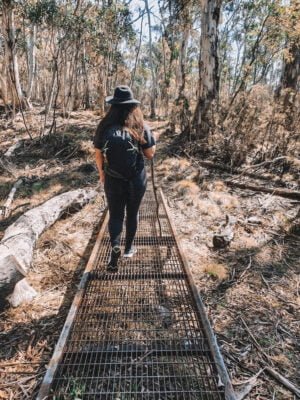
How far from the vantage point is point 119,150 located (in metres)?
2.82

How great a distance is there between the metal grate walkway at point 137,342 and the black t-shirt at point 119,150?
1232mm

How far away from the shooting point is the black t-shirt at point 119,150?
280 cm

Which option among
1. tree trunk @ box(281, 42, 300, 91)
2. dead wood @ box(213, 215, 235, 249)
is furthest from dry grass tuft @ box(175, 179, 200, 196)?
tree trunk @ box(281, 42, 300, 91)

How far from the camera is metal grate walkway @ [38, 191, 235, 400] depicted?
2.10 m

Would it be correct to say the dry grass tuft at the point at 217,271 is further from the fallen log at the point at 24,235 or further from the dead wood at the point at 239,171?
the dead wood at the point at 239,171

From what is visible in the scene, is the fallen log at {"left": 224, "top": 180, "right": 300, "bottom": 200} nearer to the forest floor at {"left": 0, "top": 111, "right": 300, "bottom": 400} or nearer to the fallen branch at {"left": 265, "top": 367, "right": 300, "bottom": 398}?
the forest floor at {"left": 0, "top": 111, "right": 300, "bottom": 400}

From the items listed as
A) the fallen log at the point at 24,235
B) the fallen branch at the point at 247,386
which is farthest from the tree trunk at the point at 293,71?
the fallen branch at the point at 247,386

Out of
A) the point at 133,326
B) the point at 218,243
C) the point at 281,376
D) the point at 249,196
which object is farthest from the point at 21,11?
the point at 281,376

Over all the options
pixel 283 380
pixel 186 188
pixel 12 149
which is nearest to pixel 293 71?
pixel 186 188

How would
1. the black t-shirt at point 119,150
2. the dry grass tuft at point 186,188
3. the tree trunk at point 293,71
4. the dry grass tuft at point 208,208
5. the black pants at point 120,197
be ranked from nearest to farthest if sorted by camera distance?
the black t-shirt at point 119,150 < the black pants at point 120,197 < the dry grass tuft at point 208,208 < the dry grass tuft at point 186,188 < the tree trunk at point 293,71

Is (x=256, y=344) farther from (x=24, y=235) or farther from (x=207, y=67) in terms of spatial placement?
(x=207, y=67)

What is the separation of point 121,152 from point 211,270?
6.07 ft

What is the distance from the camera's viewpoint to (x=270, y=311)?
3047mm

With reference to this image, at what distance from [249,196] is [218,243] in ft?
6.86
